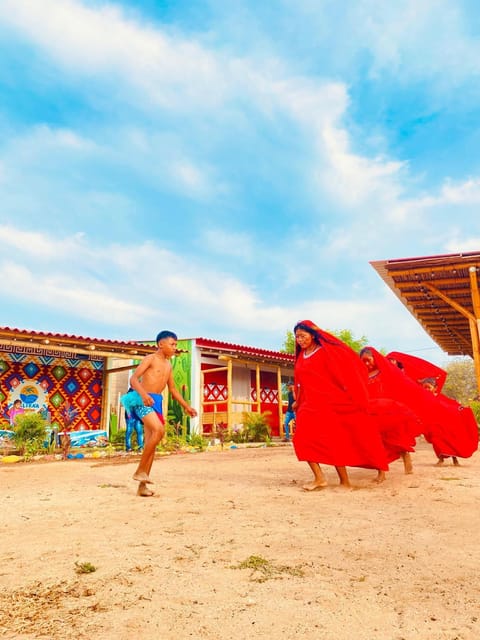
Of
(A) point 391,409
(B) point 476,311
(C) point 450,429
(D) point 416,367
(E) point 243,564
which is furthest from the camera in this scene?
(B) point 476,311

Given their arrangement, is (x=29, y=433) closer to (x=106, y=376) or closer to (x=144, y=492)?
(x=106, y=376)

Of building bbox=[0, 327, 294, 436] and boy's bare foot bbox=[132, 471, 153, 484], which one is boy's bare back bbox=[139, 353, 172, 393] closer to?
boy's bare foot bbox=[132, 471, 153, 484]

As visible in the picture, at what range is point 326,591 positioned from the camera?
6.42ft

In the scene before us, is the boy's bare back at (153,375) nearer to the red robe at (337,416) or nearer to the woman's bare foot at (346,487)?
the red robe at (337,416)

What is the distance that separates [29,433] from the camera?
30.7 ft

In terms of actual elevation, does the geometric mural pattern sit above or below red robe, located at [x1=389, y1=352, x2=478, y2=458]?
above

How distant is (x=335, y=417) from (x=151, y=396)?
1747 mm

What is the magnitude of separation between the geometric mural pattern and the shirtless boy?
8152 millimetres

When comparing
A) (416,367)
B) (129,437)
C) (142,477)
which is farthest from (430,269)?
(142,477)

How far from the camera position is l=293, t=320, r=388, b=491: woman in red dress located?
4344 mm

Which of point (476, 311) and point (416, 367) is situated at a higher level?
point (476, 311)

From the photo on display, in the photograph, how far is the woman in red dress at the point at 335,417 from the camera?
171 inches

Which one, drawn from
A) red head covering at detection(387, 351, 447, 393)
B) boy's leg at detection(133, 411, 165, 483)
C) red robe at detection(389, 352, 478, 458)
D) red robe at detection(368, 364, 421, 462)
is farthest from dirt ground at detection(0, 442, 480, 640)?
red head covering at detection(387, 351, 447, 393)

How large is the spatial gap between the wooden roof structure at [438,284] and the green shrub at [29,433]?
7.71 metres
